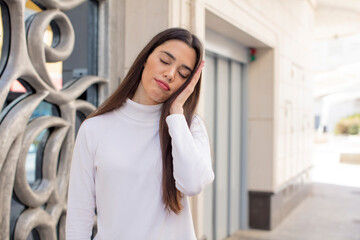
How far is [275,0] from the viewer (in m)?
5.72

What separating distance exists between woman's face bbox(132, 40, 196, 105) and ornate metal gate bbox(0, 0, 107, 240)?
95 cm

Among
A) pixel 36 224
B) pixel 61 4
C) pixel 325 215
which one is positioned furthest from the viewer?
pixel 325 215

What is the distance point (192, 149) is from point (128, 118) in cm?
28

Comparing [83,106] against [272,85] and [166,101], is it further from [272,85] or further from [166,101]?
[272,85]

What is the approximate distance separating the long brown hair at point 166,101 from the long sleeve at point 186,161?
4 cm

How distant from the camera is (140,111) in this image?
1.55 metres

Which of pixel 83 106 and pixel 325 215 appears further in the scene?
pixel 325 215

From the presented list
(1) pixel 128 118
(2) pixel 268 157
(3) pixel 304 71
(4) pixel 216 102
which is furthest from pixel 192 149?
(3) pixel 304 71

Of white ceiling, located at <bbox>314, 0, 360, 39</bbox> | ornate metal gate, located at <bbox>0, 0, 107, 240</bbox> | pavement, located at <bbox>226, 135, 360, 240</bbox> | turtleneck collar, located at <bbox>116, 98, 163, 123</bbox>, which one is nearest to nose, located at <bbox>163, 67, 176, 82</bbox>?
turtleneck collar, located at <bbox>116, 98, 163, 123</bbox>

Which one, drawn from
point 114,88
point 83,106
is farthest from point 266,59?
point 83,106

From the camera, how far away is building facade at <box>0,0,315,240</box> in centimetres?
227

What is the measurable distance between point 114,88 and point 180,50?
1.59 metres

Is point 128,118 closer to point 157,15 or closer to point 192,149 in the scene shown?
point 192,149

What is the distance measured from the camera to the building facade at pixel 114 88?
2.27m
